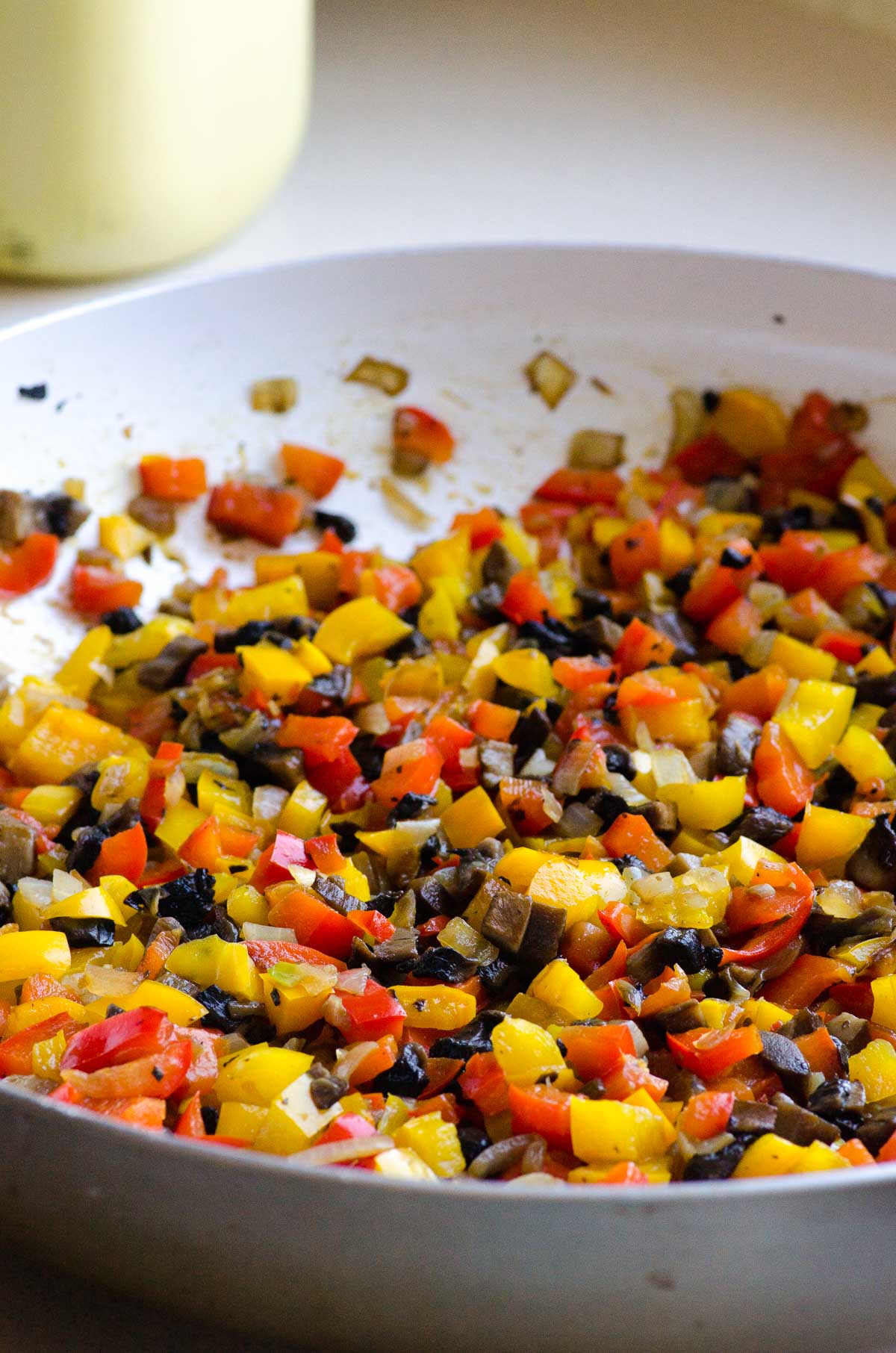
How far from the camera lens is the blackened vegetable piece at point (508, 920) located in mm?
1170

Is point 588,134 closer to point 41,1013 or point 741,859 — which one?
point 741,859

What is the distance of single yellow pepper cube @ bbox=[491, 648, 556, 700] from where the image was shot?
1.52 meters

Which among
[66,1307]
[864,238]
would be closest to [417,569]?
[864,238]

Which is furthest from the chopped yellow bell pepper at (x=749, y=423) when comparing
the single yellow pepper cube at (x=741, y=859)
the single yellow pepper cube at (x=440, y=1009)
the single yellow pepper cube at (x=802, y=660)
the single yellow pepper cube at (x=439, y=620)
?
the single yellow pepper cube at (x=440, y=1009)

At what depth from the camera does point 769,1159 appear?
38.4 inches

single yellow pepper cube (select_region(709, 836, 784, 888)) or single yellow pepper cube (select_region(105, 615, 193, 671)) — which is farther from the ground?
single yellow pepper cube (select_region(709, 836, 784, 888))

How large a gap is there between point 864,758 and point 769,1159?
55 cm

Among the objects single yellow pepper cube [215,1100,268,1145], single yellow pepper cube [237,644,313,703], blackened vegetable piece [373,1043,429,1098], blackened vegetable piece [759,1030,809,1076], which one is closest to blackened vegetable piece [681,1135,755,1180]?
blackened vegetable piece [759,1030,809,1076]

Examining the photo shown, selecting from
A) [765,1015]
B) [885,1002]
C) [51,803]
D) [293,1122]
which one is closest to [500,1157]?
[293,1122]

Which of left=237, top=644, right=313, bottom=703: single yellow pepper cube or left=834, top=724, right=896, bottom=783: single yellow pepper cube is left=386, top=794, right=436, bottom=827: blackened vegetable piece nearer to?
left=237, top=644, right=313, bottom=703: single yellow pepper cube

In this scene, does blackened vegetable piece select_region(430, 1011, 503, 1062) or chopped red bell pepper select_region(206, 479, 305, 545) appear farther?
chopped red bell pepper select_region(206, 479, 305, 545)

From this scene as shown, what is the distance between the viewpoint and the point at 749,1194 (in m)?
0.76

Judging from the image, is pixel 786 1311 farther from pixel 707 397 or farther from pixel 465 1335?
pixel 707 397

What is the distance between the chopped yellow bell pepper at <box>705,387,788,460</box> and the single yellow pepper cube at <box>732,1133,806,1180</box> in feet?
3.51
